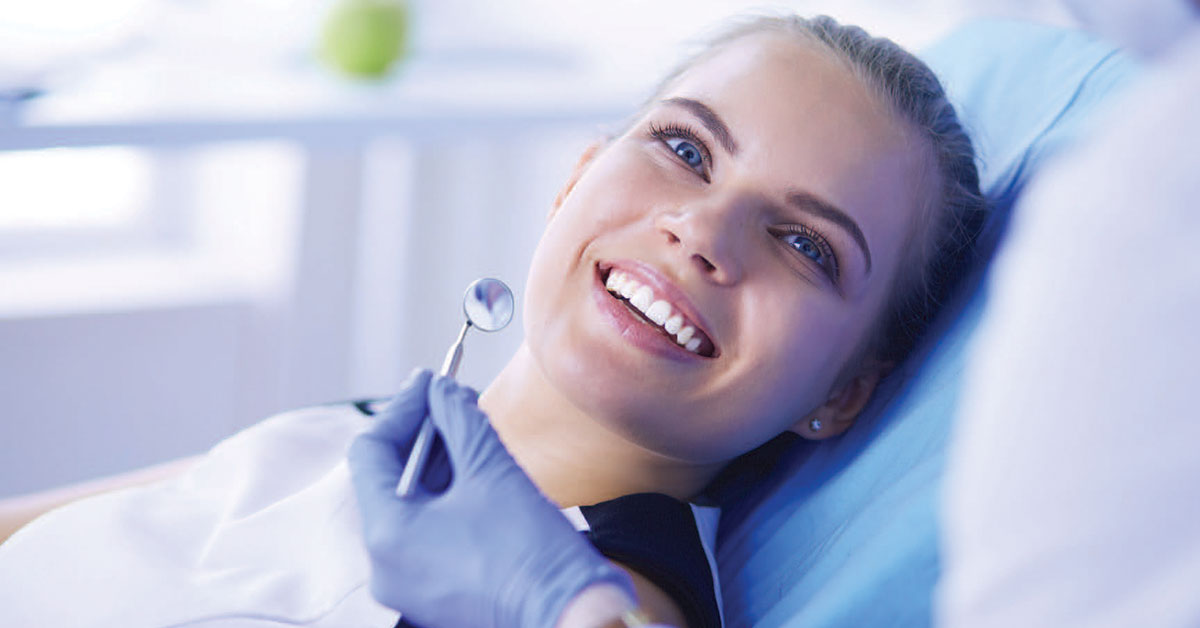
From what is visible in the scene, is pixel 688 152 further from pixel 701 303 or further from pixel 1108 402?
pixel 1108 402

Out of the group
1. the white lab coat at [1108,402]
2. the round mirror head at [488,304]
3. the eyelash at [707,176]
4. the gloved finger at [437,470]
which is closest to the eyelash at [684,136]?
the eyelash at [707,176]

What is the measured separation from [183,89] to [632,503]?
1.20 m

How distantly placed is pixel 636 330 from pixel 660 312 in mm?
28

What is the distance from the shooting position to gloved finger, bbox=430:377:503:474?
0.84 meters

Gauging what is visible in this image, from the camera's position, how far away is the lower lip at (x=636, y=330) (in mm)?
969

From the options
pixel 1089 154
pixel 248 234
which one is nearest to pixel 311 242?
pixel 248 234

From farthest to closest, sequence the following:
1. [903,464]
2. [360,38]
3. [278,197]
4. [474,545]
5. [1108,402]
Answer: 1. [278,197]
2. [360,38]
3. [903,464]
4. [474,545]
5. [1108,402]

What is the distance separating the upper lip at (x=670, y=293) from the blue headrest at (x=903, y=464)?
19 centimetres

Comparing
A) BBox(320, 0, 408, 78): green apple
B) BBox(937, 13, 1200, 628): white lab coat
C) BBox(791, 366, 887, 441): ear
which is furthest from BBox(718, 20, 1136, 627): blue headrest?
BBox(320, 0, 408, 78): green apple

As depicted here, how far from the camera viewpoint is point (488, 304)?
93 cm

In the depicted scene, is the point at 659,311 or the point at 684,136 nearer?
the point at 659,311

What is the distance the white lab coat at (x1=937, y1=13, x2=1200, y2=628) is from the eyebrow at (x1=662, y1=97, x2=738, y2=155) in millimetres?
539

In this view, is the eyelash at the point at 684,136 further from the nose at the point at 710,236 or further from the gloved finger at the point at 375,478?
the gloved finger at the point at 375,478

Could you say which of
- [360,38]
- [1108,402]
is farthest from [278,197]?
[1108,402]
